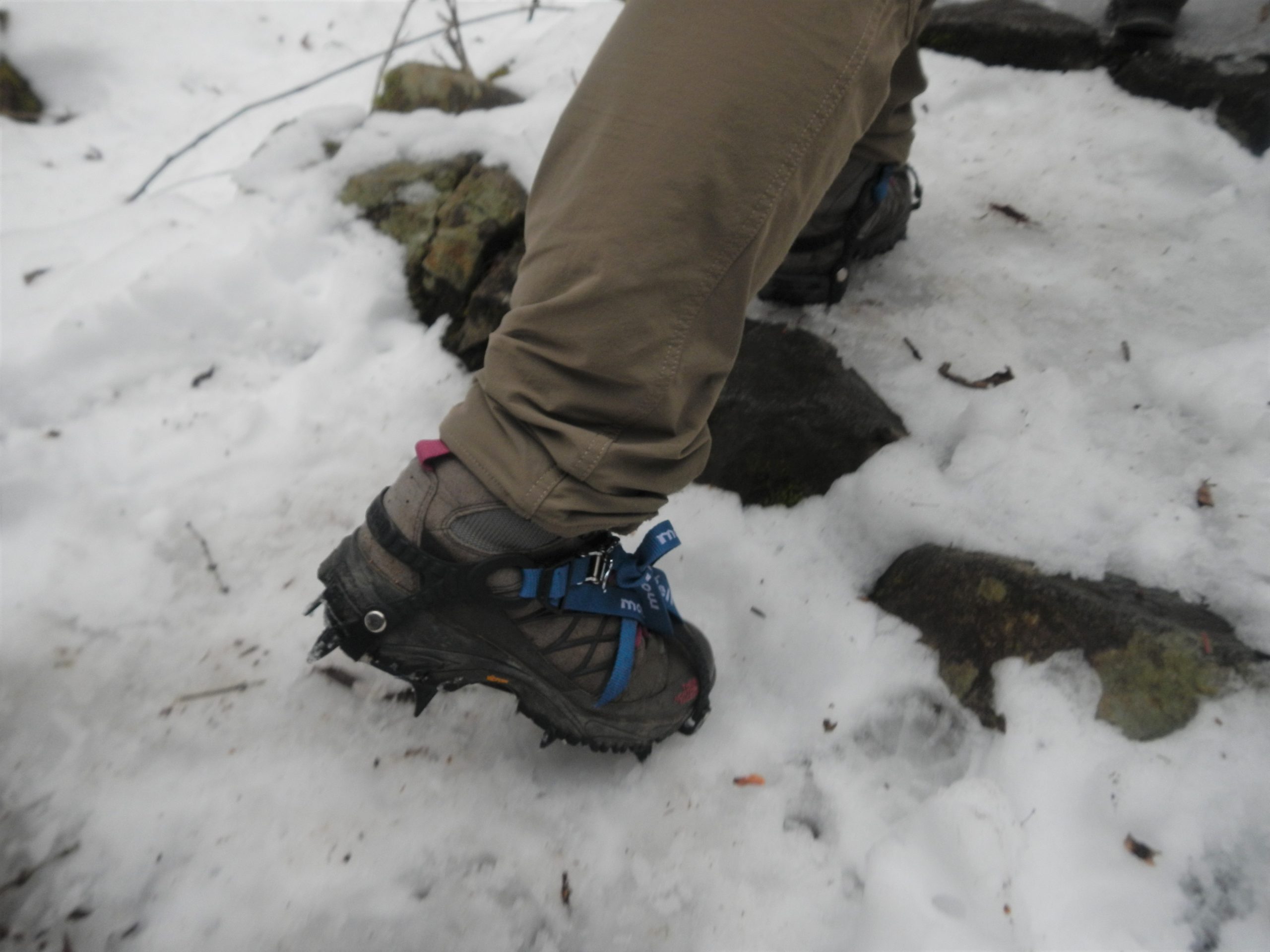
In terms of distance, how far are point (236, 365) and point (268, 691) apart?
1.06 meters

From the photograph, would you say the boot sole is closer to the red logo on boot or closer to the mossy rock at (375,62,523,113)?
the red logo on boot

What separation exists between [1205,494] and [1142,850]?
2.31 feet

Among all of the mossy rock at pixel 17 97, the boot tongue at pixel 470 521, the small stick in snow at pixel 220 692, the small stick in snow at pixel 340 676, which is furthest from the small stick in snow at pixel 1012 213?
the mossy rock at pixel 17 97

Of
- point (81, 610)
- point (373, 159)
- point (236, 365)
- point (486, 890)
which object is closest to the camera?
point (486, 890)

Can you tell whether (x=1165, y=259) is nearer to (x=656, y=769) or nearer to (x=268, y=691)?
(x=656, y=769)

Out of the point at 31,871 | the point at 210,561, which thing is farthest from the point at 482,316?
the point at 31,871

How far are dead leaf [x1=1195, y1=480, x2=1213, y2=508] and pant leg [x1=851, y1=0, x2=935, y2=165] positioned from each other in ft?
3.28

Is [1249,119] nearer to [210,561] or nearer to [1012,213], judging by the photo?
[1012,213]

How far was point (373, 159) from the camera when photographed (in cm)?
245

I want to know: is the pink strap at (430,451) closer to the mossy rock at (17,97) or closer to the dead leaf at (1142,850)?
the dead leaf at (1142,850)

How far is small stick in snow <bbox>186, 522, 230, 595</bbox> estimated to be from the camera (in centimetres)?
152

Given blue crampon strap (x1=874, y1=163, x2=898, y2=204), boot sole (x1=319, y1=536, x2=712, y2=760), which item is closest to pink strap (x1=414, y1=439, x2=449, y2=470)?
boot sole (x1=319, y1=536, x2=712, y2=760)

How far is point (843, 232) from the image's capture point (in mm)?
1785

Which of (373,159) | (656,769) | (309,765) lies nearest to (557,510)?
(656,769)
